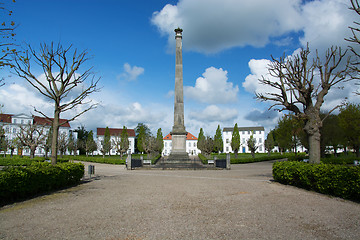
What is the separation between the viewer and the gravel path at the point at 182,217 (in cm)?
532

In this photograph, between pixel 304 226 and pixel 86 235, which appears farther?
pixel 304 226

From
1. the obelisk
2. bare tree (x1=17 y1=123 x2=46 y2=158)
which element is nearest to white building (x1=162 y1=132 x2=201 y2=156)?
bare tree (x1=17 y1=123 x2=46 y2=158)

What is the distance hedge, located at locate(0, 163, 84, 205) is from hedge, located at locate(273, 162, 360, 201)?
10.7 m

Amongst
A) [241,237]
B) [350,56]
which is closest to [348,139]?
[350,56]

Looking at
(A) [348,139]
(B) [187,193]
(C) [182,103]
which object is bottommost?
(B) [187,193]

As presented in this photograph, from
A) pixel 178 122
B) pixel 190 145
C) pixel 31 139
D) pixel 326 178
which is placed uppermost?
pixel 178 122

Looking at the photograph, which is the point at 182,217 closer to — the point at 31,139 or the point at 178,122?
the point at 178,122

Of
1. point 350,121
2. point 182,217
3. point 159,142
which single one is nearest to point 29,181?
point 182,217

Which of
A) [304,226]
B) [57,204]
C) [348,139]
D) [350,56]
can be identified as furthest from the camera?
[348,139]

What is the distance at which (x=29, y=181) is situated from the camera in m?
9.11

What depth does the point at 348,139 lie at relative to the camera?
33.7m

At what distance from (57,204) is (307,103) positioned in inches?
502

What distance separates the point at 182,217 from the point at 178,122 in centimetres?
2205

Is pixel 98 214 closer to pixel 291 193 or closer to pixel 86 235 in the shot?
pixel 86 235
